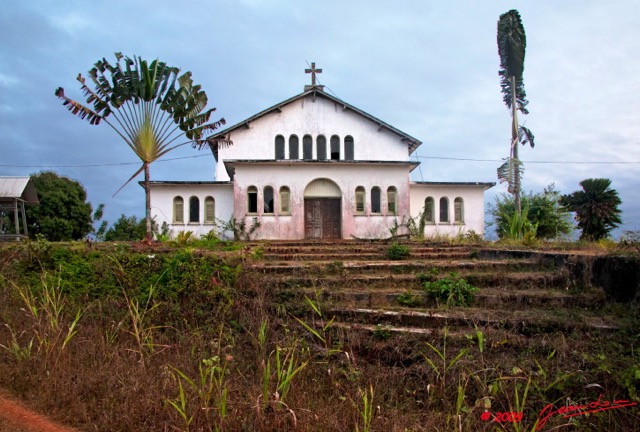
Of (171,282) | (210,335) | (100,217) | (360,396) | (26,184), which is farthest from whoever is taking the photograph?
(100,217)

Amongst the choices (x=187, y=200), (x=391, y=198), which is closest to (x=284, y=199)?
(x=187, y=200)

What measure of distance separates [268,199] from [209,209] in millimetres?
3203

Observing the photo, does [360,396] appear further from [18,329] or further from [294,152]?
[294,152]

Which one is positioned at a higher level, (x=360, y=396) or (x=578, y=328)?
(x=578, y=328)

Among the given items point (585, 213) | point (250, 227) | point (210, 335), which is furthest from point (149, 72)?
point (585, 213)

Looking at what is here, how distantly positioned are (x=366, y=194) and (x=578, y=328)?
556 inches

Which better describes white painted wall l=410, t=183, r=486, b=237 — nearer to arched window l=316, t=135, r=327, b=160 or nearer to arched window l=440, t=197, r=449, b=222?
arched window l=440, t=197, r=449, b=222

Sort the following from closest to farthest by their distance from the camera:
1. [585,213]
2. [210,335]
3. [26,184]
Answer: [210,335] → [26,184] → [585,213]

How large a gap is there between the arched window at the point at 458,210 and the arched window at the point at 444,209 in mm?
342

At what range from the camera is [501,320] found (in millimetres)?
5973

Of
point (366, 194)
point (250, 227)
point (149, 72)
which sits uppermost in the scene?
point (149, 72)

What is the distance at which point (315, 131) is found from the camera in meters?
21.6

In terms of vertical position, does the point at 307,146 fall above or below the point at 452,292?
above

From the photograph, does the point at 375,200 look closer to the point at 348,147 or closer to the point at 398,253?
the point at 348,147
